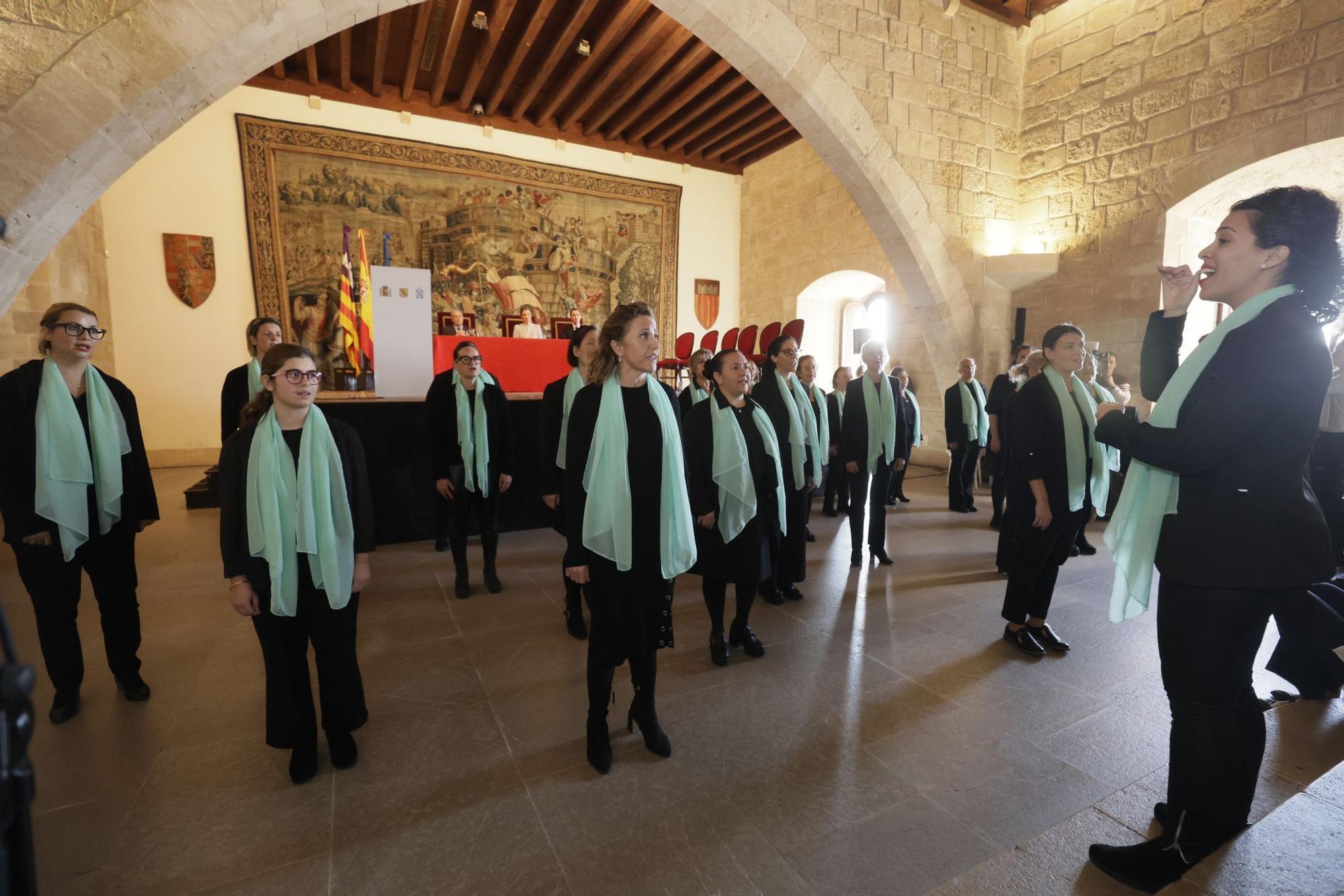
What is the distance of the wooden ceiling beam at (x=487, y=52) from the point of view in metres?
6.58

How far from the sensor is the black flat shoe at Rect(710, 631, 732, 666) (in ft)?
9.20

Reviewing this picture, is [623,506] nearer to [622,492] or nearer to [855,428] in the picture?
[622,492]

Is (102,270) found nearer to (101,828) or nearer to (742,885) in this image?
(101,828)

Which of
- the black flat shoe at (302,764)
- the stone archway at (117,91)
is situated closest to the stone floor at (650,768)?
the black flat shoe at (302,764)

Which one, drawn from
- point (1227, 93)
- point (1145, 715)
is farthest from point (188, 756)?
point (1227, 93)

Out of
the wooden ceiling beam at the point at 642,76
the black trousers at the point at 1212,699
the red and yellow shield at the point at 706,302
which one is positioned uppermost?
the wooden ceiling beam at the point at 642,76

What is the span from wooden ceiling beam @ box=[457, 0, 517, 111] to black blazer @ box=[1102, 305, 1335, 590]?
748 cm

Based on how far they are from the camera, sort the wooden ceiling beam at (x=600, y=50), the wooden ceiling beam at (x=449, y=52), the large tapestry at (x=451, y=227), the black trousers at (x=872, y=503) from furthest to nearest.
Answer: the large tapestry at (x=451, y=227) → the wooden ceiling beam at (x=600, y=50) → the wooden ceiling beam at (x=449, y=52) → the black trousers at (x=872, y=503)

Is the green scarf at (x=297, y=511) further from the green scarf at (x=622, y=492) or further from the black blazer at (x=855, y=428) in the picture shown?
the black blazer at (x=855, y=428)

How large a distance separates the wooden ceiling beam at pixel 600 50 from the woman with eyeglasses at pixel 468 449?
5311mm

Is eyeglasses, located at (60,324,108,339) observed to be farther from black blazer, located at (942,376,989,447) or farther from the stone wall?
black blazer, located at (942,376,989,447)

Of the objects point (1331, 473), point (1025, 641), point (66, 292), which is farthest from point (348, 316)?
point (1331, 473)

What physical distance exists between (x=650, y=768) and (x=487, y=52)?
8425 mm

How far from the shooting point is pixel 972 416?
616cm
